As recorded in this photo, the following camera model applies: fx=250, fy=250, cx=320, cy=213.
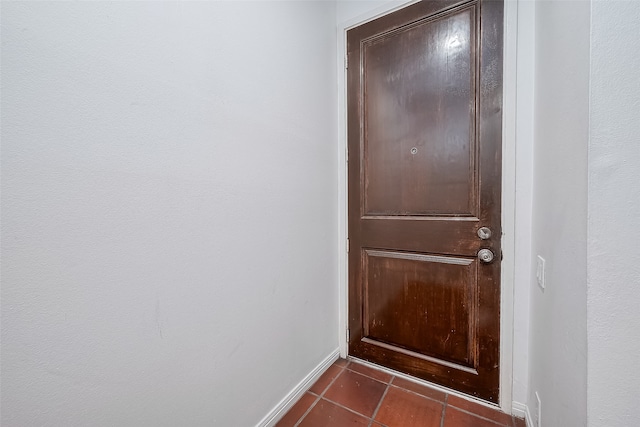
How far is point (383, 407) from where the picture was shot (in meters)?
1.42

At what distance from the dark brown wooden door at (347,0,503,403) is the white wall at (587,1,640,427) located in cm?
77

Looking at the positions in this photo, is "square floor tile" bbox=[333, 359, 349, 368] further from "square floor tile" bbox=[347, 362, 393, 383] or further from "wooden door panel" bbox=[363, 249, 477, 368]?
"wooden door panel" bbox=[363, 249, 477, 368]

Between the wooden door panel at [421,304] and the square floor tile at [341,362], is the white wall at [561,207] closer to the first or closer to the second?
the wooden door panel at [421,304]

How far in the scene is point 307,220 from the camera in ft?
5.17

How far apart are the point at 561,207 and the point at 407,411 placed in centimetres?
129

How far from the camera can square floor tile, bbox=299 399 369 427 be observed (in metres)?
1.32

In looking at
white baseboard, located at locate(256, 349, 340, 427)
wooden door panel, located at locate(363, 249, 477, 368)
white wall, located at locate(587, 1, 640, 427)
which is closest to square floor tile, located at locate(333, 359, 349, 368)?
white baseboard, located at locate(256, 349, 340, 427)

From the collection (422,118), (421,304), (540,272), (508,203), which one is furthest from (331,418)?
(422,118)

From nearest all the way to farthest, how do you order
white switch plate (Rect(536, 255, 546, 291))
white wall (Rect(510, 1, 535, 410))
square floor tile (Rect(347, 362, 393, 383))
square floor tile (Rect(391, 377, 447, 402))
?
white switch plate (Rect(536, 255, 546, 291)), white wall (Rect(510, 1, 535, 410)), square floor tile (Rect(391, 377, 447, 402)), square floor tile (Rect(347, 362, 393, 383))

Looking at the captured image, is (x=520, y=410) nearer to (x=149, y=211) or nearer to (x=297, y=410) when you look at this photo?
(x=297, y=410)

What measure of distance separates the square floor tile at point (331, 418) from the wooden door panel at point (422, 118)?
A: 1.19 meters

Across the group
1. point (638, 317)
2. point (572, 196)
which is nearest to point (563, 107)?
point (572, 196)

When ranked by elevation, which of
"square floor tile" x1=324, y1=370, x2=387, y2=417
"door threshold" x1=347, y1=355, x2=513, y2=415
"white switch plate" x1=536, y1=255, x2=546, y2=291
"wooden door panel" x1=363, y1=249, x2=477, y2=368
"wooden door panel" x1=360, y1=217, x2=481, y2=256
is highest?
"wooden door panel" x1=360, y1=217, x2=481, y2=256

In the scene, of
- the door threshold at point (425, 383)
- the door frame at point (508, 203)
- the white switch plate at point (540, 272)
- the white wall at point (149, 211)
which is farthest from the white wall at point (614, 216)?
the white wall at point (149, 211)
